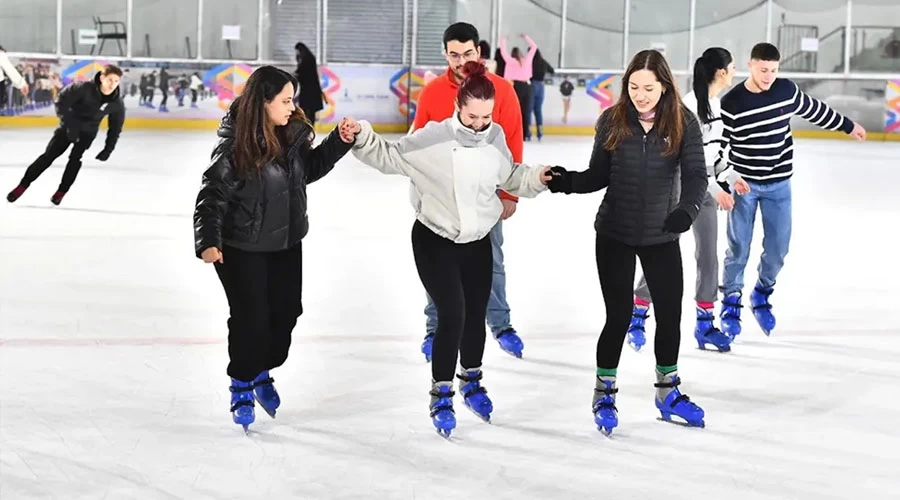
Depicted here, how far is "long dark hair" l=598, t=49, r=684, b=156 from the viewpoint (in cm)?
354

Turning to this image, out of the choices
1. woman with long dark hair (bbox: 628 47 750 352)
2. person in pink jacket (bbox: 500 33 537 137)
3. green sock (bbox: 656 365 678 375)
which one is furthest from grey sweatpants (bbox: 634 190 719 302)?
person in pink jacket (bbox: 500 33 537 137)

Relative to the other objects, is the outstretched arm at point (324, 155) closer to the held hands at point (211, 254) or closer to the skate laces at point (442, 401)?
the held hands at point (211, 254)

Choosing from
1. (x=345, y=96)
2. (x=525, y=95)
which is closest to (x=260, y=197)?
(x=525, y=95)

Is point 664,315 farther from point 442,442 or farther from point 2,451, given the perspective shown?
point 2,451

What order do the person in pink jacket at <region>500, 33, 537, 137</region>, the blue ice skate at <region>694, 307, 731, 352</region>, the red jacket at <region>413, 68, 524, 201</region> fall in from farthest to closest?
the person in pink jacket at <region>500, 33, 537, 137</region>, the blue ice skate at <region>694, 307, 731, 352</region>, the red jacket at <region>413, 68, 524, 201</region>

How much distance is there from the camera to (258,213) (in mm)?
3490

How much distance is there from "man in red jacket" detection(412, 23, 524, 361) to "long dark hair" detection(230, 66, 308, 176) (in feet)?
2.26

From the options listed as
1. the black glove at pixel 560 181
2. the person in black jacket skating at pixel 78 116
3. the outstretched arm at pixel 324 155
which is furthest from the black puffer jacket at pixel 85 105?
the black glove at pixel 560 181

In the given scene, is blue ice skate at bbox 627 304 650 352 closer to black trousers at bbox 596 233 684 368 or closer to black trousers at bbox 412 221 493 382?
black trousers at bbox 596 233 684 368

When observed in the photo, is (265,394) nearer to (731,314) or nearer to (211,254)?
(211,254)

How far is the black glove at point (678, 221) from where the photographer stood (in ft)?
11.3

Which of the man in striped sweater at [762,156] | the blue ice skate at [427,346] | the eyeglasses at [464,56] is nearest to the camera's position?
the eyeglasses at [464,56]

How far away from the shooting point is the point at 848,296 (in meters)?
5.93

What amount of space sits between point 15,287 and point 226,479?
9.49 ft
